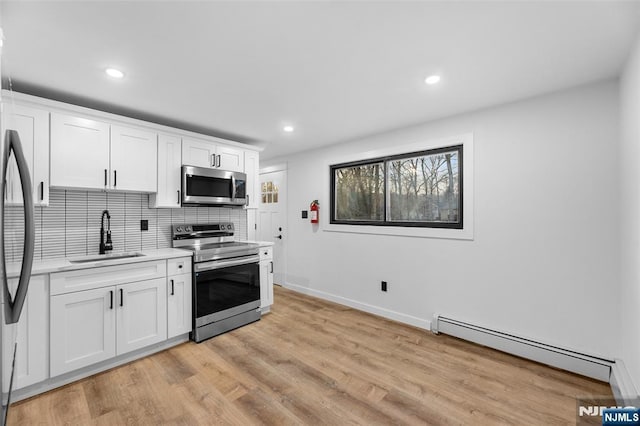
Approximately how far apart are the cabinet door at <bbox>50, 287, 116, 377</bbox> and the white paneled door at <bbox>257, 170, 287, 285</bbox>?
2.80m

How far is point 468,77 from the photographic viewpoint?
2.23 meters

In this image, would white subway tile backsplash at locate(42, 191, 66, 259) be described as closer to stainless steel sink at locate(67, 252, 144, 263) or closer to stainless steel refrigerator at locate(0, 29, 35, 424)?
stainless steel sink at locate(67, 252, 144, 263)

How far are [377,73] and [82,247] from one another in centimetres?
299

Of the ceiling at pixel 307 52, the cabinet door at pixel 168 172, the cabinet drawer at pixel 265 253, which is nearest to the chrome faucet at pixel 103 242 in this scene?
the cabinet door at pixel 168 172

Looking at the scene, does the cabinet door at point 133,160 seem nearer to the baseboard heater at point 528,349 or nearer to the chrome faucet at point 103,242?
the chrome faucet at point 103,242

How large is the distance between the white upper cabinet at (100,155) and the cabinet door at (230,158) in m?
0.74

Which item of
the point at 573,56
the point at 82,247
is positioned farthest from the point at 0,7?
the point at 573,56

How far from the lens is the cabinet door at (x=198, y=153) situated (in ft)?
10.7

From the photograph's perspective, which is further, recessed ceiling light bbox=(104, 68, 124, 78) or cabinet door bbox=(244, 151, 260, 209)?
cabinet door bbox=(244, 151, 260, 209)

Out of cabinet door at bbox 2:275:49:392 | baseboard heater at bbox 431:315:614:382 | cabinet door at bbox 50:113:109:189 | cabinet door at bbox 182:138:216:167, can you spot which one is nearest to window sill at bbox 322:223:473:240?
baseboard heater at bbox 431:315:614:382

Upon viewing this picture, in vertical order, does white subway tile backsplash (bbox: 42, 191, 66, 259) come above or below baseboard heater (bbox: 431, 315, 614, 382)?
above

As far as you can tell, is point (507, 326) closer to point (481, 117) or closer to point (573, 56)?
point (481, 117)

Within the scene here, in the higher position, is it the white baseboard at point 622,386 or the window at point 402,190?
the window at point 402,190

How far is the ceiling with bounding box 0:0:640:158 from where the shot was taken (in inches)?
60.1
